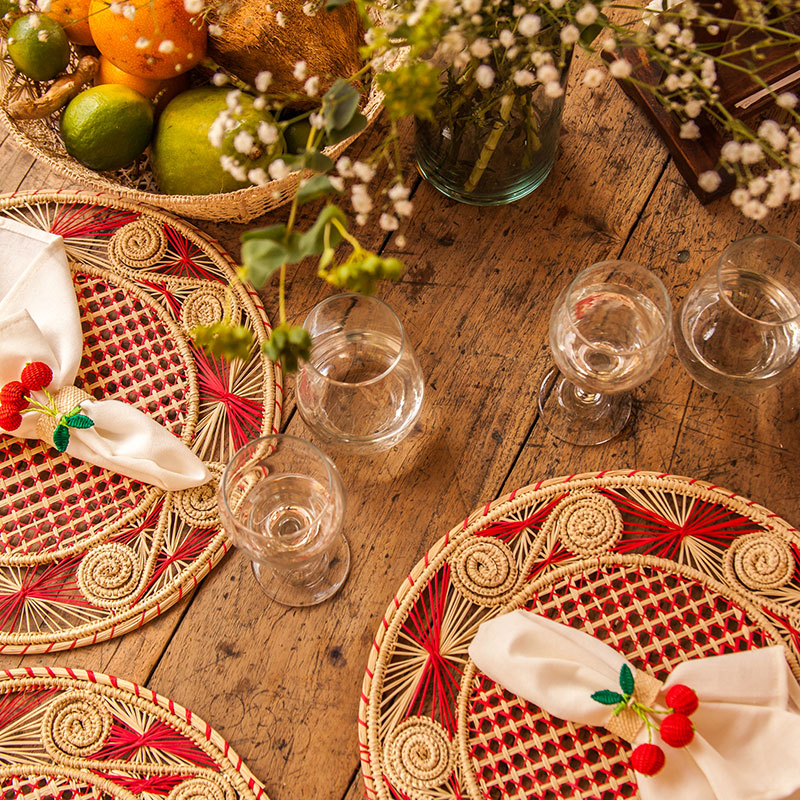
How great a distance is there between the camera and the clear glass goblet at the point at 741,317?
0.90 meters

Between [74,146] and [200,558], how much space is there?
1.61 ft

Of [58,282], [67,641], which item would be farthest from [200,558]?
[58,282]

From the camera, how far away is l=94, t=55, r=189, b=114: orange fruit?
94 centimetres

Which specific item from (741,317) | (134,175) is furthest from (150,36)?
(741,317)

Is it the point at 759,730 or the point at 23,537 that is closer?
the point at 759,730

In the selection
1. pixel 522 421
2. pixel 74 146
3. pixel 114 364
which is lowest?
pixel 522 421

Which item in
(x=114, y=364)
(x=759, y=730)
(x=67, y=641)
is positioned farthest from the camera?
(x=114, y=364)

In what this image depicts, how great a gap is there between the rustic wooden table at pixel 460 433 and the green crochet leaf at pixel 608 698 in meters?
0.24

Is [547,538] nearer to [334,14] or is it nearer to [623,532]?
[623,532]

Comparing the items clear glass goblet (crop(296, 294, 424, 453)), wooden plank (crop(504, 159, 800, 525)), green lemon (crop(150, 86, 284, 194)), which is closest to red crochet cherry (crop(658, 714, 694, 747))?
wooden plank (crop(504, 159, 800, 525))

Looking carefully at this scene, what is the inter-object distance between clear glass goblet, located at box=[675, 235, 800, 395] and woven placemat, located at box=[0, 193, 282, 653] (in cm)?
49

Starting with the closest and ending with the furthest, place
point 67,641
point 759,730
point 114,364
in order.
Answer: point 759,730, point 67,641, point 114,364

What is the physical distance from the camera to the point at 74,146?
92 cm

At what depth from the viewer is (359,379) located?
37.1 inches
